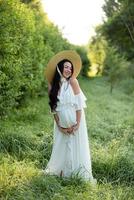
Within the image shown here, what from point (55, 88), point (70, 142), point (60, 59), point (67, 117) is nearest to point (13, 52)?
point (60, 59)

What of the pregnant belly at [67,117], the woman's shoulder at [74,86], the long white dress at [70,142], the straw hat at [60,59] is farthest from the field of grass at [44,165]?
the straw hat at [60,59]

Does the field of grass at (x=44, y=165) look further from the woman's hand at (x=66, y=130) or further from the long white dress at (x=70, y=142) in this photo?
the woman's hand at (x=66, y=130)

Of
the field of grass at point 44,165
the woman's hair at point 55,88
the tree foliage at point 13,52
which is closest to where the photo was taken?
the field of grass at point 44,165

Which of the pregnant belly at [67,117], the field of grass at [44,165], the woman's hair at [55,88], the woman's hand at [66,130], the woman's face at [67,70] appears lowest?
the field of grass at [44,165]

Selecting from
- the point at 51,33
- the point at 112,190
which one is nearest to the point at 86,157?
the point at 112,190

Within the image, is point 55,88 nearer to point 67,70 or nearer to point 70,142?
point 67,70

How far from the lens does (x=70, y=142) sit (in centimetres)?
828

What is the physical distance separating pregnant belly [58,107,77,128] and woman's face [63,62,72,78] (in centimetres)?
59

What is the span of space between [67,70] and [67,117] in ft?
2.71

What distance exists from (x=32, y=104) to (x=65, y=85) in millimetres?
8517

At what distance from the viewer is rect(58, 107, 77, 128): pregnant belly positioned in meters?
8.19

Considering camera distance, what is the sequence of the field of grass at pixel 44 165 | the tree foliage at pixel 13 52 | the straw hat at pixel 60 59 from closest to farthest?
the field of grass at pixel 44 165 → the straw hat at pixel 60 59 → the tree foliage at pixel 13 52

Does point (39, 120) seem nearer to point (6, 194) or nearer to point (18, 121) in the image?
point (18, 121)

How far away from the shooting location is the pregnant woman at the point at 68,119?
8211mm
